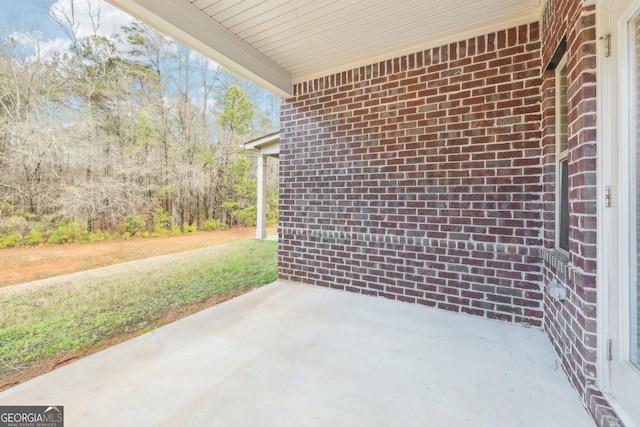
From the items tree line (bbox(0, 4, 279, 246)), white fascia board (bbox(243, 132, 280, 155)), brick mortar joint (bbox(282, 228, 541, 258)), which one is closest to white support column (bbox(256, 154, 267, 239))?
white fascia board (bbox(243, 132, 280, 155))

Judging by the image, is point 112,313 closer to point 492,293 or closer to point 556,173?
point 492,293

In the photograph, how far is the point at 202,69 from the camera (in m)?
7.74

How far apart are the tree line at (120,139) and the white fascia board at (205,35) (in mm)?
2962

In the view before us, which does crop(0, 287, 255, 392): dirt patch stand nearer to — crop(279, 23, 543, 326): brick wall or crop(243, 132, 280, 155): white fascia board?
crop(279, 23, 543, 326): brick wall

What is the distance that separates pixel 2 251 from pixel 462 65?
6.04 meters

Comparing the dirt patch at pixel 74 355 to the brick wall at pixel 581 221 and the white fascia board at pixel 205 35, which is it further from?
the brick wall at pixel 581 221

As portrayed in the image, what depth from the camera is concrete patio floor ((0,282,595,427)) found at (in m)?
1.47

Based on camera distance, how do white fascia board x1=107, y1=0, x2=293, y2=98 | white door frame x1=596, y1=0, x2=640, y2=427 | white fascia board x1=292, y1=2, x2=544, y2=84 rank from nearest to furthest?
white door frame x1=596, y1=0, x2=640, y2=427, white fascia board x1=107, y1=0, x2=293, y2=98, white fascia board x1=292, y1=2, x2=544, y2=84

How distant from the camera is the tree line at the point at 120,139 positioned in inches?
147

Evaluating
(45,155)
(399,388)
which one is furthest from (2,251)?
(399,388)

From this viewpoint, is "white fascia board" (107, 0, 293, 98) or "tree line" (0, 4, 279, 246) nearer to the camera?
"white fascia board" (107, 0, 293, 98)

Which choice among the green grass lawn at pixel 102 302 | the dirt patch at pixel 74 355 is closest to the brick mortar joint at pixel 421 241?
the green grass lawn at pixel 102 302

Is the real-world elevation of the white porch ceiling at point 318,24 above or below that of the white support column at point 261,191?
above

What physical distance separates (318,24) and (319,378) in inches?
124
